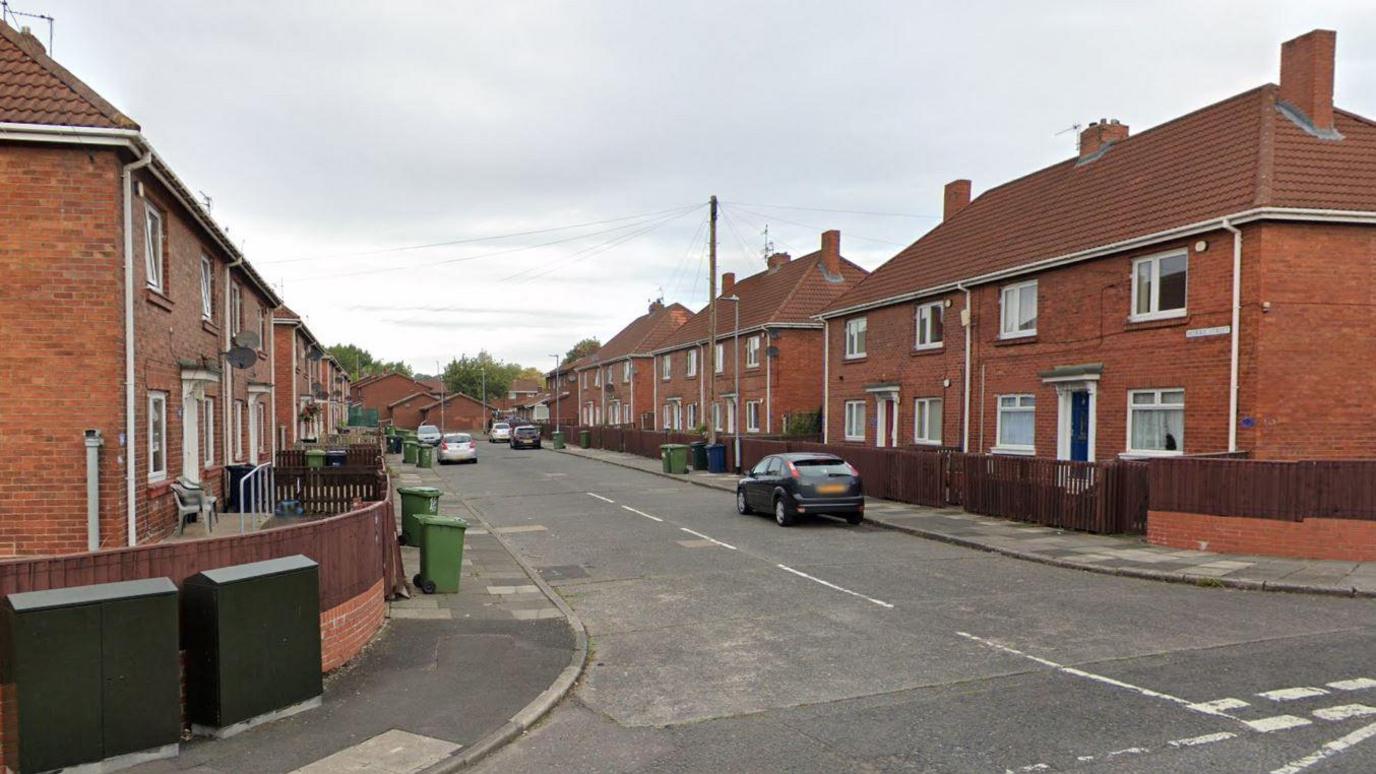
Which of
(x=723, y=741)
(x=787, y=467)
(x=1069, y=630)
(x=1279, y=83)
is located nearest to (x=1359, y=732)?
(x=1069, y=630)

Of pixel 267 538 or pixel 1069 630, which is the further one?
pixel 1069 630

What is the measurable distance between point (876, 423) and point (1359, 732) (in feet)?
67.5

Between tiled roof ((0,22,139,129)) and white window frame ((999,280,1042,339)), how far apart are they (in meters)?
17.3

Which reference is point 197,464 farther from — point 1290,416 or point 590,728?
point 1290,416

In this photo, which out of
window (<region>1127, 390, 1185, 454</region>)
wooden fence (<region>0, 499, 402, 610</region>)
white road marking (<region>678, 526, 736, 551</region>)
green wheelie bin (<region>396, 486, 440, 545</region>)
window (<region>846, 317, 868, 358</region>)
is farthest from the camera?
window (<region>846, 317, 868, 358</region>)

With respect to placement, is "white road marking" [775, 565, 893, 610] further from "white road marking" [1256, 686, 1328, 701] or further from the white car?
the white car

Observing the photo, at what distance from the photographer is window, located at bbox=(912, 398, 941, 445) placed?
23.2m

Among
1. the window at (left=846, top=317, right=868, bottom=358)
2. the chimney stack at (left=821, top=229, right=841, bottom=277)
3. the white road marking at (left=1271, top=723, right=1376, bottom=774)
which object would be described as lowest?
the white road marking at (left=1271, top=723, right=1376, bottom=774)

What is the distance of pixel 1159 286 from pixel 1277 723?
40.7 feet

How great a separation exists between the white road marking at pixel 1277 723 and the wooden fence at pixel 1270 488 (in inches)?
281

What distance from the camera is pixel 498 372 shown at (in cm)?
13038

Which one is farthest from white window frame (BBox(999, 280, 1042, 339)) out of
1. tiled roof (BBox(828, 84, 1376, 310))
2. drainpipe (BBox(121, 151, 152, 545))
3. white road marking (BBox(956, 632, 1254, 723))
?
drainpipe (BBox(121, 151, 152, 545))

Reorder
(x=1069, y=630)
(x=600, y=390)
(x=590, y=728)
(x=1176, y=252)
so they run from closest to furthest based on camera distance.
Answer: (x=590, y=728) → (x=1069, y=630) → (x=1176, y=252) → (x=600, y=390)

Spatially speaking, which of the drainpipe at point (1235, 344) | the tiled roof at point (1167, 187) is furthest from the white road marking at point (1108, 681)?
the tiled roof at point (1167, 187)
